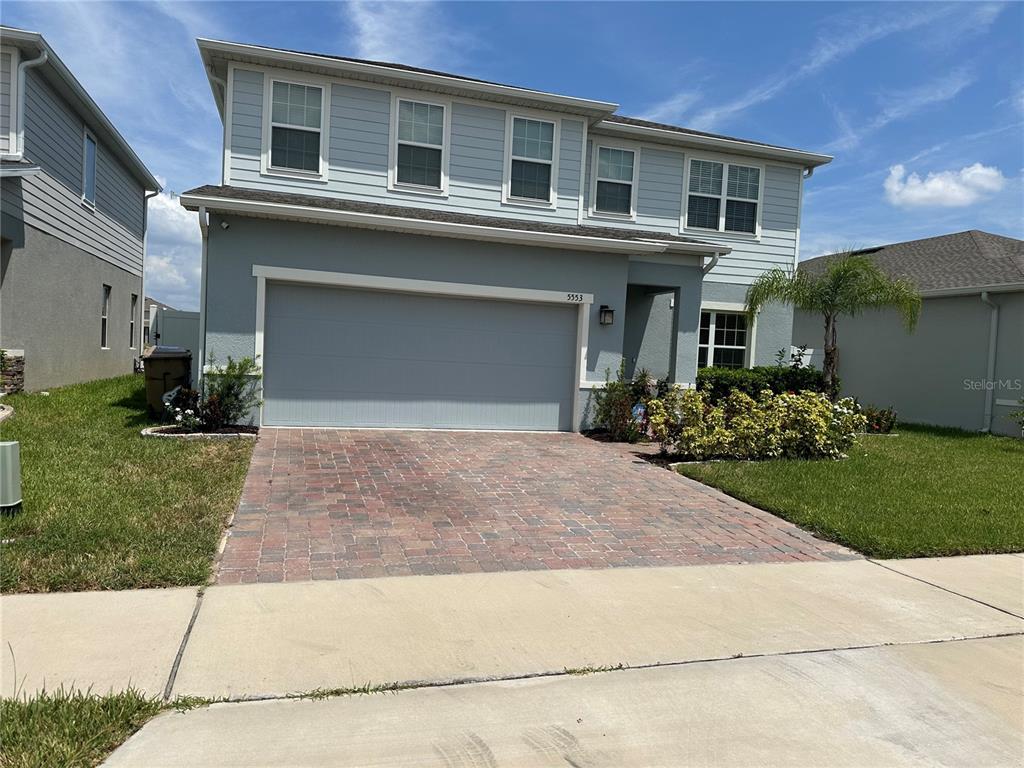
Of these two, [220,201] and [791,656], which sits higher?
[220,201]

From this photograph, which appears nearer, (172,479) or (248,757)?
(248,757)

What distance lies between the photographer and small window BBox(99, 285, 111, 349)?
17531 mm

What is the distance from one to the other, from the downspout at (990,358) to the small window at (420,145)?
11956 mm

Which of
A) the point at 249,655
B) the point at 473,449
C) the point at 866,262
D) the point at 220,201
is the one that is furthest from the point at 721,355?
the point at 249,655

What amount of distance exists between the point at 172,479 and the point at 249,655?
14.0 feet

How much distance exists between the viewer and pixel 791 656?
4.13 m

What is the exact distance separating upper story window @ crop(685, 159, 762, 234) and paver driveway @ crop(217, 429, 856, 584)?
788cm

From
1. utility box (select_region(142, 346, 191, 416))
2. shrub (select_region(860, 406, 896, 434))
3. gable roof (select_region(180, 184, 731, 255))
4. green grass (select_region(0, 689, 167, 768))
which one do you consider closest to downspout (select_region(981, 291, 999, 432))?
shrub (select_region(860, 406, 896, 434))

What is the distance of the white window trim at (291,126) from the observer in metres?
12.1

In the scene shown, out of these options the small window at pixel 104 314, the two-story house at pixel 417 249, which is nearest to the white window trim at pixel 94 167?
the small window at pixel 104 314

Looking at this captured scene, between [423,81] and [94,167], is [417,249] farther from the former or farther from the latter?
[94,167]

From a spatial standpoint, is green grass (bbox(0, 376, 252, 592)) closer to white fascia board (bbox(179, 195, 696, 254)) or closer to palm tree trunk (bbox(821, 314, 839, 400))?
white fascia board (bbox(179, 195, 696, 254))

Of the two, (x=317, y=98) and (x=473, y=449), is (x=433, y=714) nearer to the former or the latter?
(x=473, y=449)

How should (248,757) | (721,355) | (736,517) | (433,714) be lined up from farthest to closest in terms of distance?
(721,355), (736,517), (433,714), (248,757)
